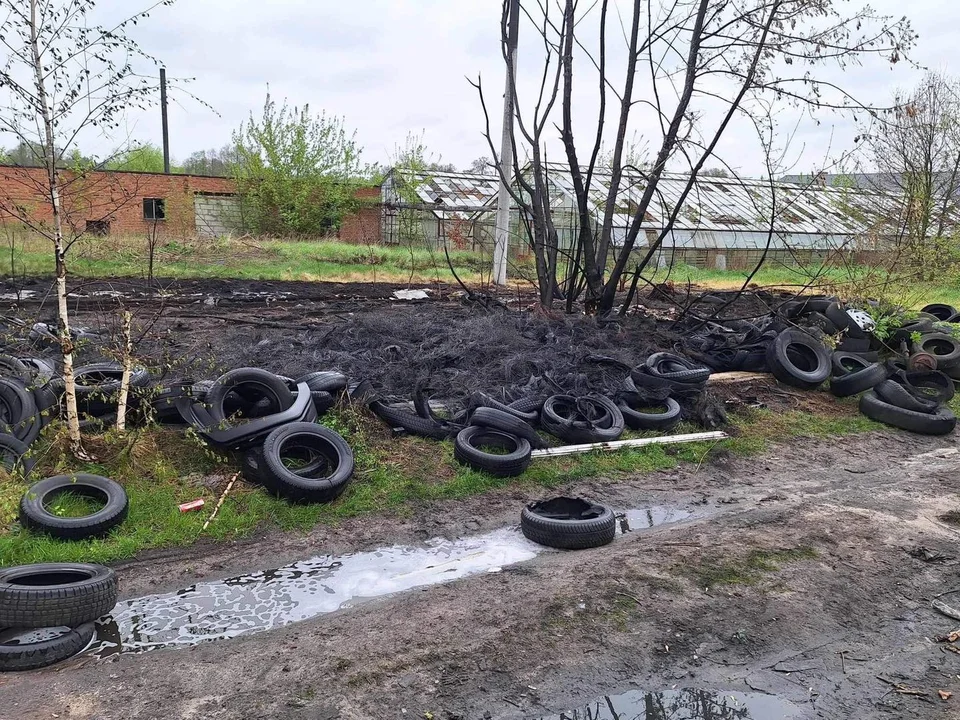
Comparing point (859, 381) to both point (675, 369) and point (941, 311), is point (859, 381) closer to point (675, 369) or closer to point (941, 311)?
point (675, 369)

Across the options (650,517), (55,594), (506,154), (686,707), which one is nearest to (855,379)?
(650,517)

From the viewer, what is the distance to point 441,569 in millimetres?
4977

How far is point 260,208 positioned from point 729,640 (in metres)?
33.0

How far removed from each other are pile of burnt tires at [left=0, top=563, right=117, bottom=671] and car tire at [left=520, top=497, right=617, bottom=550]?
2.88m

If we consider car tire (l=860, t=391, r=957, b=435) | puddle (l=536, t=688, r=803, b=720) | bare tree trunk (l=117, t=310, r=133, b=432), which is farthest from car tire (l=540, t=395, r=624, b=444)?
bare tree trunk (l=117, t=310, r=133, b=432)

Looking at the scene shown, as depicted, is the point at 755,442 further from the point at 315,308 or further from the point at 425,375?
the point at 315,308

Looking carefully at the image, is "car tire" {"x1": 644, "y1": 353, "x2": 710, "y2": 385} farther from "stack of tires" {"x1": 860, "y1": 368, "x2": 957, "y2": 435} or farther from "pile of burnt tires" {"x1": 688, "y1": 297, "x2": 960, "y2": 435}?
"stack of tires" {"x1": 860, "y1": 368, "x2": 957, "y2": 435}

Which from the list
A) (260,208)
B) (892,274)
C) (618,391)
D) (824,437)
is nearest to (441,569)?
(618,391)

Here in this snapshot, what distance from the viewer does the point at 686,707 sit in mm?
3461

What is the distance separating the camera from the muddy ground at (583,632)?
3.40 m

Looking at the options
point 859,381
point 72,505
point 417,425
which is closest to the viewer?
point 72,505

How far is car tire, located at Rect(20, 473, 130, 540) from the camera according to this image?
187 inches

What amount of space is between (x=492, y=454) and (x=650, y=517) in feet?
5.06

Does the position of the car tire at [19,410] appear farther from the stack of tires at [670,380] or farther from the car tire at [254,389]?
the stack of tires at [670,380]
